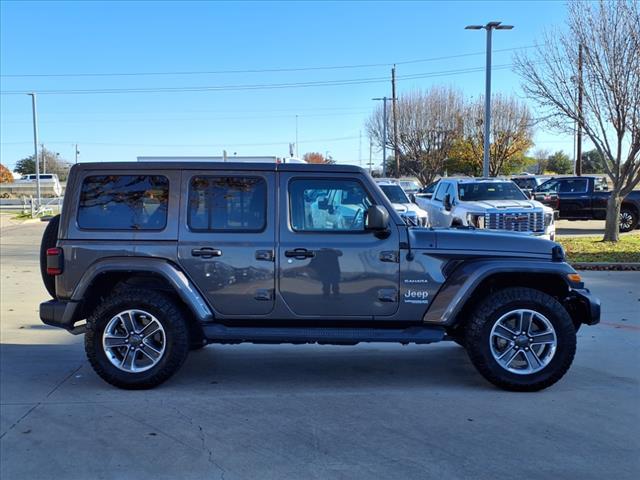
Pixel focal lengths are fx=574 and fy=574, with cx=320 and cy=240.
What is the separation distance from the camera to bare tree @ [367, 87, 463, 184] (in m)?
36.9

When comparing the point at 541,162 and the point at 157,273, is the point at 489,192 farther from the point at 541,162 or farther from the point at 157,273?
the point at 541,162

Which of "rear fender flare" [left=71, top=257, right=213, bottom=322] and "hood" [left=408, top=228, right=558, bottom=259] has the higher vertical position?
"hood" [left=408, top=228, right=558, bottom=259]

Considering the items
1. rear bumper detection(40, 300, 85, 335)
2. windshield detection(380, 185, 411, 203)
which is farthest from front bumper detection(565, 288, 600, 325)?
windshield detection(380, 185, 411, 203)

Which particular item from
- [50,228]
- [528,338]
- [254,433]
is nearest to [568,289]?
[528,338]

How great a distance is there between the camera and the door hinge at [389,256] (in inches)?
190

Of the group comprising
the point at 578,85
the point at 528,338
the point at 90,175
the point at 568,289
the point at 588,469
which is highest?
the point at 578,85

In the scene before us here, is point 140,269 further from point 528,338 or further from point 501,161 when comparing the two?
point 501,161

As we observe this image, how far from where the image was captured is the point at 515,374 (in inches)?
191

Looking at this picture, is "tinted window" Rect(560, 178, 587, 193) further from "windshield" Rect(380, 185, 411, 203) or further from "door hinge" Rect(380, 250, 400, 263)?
"door hinge" Rect(380, 250, 400, 263)

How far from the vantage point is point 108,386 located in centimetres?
507

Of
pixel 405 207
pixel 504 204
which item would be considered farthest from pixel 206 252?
pixel 405 207

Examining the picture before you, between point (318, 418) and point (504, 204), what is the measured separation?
9560 millimetres

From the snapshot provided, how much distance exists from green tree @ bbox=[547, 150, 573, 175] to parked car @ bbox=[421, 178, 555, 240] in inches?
2481

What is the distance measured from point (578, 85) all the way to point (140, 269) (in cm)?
1210
